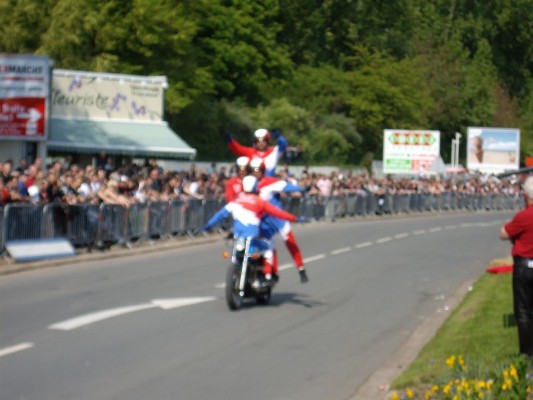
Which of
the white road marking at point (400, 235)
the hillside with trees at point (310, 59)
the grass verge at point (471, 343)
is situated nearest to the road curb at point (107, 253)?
the white road marking at point (400, 235)

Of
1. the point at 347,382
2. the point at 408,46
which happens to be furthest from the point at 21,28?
the point at 408,46

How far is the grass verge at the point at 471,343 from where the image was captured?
998 cm

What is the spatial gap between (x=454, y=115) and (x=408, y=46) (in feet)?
22.2

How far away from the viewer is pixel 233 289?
15.7m

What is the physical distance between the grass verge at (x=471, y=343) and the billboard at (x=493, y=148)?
222 feet

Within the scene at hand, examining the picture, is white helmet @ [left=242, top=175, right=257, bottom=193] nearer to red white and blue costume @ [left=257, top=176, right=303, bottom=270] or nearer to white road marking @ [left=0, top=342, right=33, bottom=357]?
red white and blue costume @ [left=257, top=176, right=303, bottom=270]

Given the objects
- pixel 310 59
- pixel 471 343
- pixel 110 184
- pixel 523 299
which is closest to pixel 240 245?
pixel 471 343

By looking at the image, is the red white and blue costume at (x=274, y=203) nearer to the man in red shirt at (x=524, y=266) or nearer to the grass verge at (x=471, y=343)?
the grass verge at (x=471, y=343)

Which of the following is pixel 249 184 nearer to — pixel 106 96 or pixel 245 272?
pixel 245 272

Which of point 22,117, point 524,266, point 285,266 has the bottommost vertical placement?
point 285,266

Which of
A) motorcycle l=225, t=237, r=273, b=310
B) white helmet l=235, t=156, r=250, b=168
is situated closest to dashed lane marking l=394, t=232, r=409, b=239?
motorcycle l=225, t=237, r=273, b=310

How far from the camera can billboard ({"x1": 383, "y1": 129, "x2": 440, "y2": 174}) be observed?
65812 millimetres

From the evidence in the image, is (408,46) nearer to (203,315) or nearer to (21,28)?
(21,28)

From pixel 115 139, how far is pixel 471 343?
106 ft
